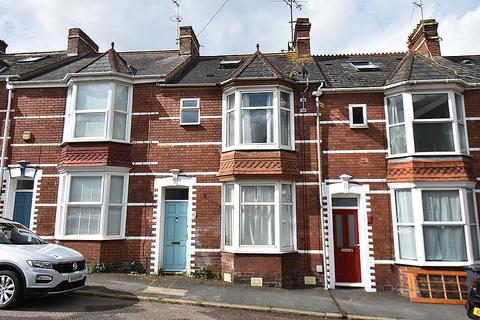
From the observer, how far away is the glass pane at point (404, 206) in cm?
964

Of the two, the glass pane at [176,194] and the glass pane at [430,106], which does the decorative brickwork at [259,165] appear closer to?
the glass pane at [176,194]

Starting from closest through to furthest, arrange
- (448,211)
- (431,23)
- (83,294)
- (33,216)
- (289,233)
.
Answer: (83,294) < (448,211) < (289,233) < (33,216) < (431,23)

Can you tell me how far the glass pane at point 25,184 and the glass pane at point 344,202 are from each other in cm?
1023

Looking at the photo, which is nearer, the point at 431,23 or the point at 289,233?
the point at 289,233

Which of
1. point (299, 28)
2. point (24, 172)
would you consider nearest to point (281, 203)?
point (299, 28)

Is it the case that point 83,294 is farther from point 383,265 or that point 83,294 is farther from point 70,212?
point 383,265

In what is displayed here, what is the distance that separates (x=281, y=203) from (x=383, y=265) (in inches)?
137

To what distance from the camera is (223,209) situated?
10477mm

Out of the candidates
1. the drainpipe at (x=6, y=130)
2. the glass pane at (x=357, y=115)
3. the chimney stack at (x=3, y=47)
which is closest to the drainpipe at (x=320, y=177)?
the glass pane at (x=357, y=115)

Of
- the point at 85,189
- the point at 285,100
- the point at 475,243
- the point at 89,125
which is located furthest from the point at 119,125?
the point at 475,243

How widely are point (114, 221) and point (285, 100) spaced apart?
6.71 metres

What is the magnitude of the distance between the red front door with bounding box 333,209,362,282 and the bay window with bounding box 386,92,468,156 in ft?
8.00

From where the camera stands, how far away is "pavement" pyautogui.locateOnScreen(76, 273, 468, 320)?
7492mm

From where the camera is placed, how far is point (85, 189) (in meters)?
10.6
